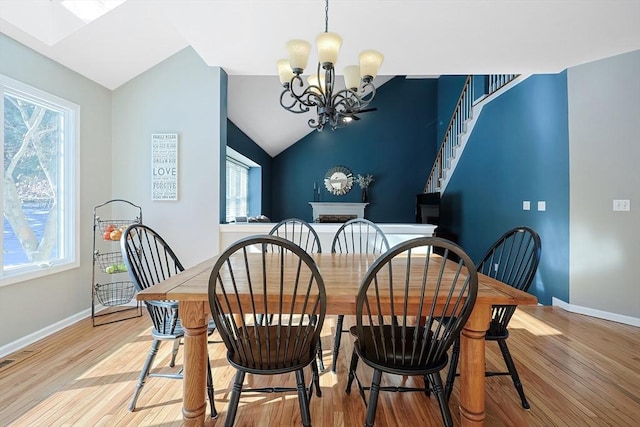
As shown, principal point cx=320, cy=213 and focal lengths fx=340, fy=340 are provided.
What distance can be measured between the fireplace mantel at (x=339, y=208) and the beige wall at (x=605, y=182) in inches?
173

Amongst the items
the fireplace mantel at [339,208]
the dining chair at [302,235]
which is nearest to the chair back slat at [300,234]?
the dining chair at [302,235]

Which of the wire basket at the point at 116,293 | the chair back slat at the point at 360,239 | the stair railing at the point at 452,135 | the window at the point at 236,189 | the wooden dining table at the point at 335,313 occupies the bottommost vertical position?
the wire basket at the point at 116,293

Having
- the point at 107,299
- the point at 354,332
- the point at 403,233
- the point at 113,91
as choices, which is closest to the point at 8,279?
the point at 107,299

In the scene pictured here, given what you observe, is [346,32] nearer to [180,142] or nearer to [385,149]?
[180,142]

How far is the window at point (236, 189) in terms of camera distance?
6.15 meters

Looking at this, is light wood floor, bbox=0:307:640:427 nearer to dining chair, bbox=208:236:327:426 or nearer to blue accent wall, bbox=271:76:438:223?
dining chair, bbox=208:236:327:426

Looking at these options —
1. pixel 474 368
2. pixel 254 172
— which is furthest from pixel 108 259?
pixel 254 172

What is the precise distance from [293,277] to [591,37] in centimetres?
334

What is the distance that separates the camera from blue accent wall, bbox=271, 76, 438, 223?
793 centimetres

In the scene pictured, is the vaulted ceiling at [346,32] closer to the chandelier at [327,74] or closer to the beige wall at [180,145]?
the beige wall at [180,145]

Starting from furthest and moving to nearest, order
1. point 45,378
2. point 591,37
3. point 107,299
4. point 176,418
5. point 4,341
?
point 107,299 < point 591,37 < point 4,341 < point 45,378 < point 176,418

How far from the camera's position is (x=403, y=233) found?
3719 millimetres

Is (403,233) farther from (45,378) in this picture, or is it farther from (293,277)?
(45,378)

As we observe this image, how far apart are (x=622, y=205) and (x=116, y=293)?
204 inches
